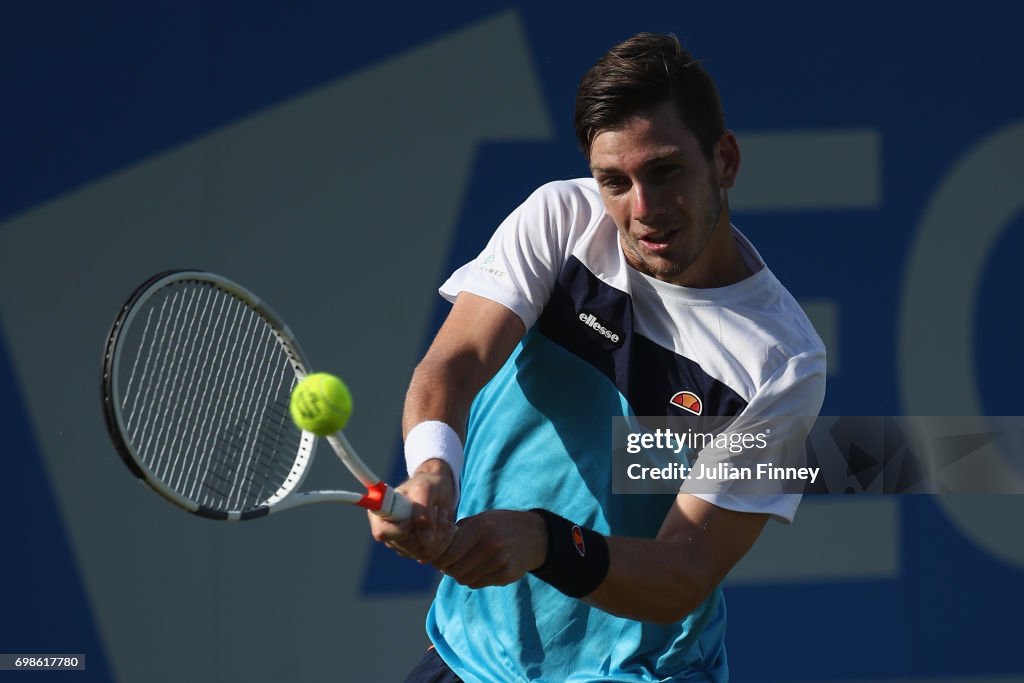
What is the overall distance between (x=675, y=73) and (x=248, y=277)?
7.13 ft

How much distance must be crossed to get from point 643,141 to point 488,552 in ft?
2.72

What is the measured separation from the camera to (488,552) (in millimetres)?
2184

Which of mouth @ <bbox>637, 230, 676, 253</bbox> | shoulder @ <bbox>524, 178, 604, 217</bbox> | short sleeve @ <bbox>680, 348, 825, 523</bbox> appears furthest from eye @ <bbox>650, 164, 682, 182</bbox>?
short sleeve @ <bbox>680, 348, 825, 523</bbox>

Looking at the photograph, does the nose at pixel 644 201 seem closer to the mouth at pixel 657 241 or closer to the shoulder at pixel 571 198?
the mouth at pixel 657 241

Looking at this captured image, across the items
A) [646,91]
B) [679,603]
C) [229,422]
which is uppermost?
[646,91]

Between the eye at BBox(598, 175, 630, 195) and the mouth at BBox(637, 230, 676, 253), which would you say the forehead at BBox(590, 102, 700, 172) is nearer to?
the eye at BBox(598, 175, 630, 195)

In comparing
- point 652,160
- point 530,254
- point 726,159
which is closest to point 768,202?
point 726,159

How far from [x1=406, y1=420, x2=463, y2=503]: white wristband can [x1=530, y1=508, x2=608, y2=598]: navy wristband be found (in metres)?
0.16

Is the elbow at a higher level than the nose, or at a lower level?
lower

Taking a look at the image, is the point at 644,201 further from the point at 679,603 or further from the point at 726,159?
the point at 679,603

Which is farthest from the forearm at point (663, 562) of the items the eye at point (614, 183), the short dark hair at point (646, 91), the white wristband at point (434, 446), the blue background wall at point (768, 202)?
the blue background wall at point (768, 202)

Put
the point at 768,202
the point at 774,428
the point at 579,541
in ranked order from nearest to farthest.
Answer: the point at 579,541, the point at 774,428, the point at 768,202

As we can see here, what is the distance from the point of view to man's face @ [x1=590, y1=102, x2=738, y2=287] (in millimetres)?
2510

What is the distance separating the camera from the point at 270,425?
110 inches
